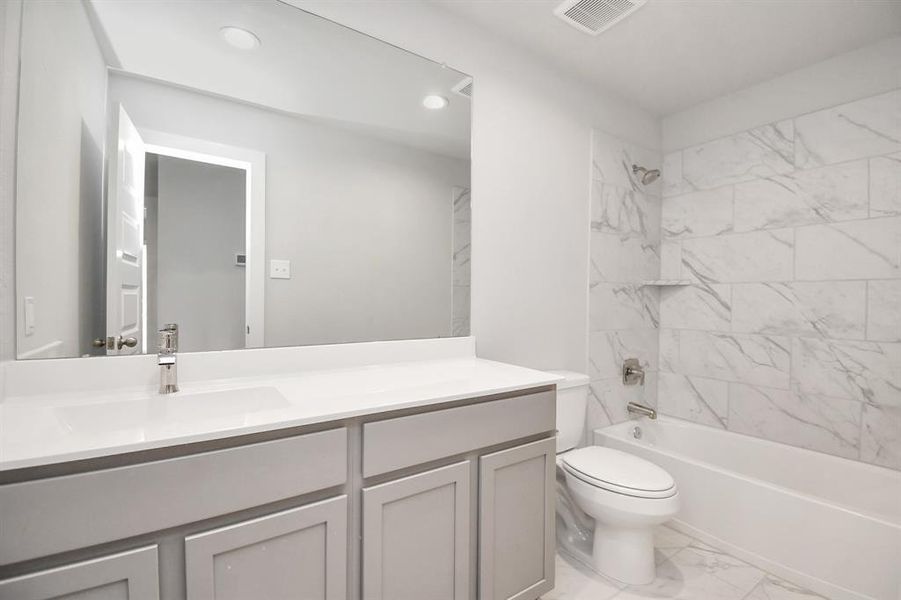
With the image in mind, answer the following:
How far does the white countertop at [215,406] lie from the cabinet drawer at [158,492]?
0.05 meters

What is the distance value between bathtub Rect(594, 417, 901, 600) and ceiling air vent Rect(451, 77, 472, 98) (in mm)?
2014

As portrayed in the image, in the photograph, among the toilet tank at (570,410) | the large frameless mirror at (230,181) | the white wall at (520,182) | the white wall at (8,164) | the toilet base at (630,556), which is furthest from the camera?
the toilet tank at (570,410)

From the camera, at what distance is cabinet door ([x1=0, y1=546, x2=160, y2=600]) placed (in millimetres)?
701

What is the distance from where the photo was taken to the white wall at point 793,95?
204 centimetres

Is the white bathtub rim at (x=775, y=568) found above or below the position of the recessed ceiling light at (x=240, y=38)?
below

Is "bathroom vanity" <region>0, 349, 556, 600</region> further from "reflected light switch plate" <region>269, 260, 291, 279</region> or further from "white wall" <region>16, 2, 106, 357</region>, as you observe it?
"reflected light switch plate" <region>269, 260, 291, 279</region>

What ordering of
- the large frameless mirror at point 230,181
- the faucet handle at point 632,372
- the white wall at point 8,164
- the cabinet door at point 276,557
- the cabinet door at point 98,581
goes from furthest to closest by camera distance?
the faucet handle at point 632,372, the large frameless mirror at point 230,181, the white wall at point 8,164, the cabinet door at point 276,557, the cabinet door at point 98,581

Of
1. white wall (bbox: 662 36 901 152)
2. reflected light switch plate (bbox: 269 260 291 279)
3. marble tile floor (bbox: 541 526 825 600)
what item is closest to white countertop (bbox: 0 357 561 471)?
reflected light switch plate (bbox: 269 260 291 279)

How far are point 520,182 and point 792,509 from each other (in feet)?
6.33

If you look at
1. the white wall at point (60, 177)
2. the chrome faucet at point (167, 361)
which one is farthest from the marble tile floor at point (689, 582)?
the white wall at point (60, 177)

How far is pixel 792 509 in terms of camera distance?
1.77m

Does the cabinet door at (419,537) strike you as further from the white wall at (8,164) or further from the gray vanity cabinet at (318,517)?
the white wall at (8,164)

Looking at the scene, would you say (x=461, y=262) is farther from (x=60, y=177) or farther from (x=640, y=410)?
(x=640, y=410)

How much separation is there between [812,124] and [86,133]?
3.28 meters
